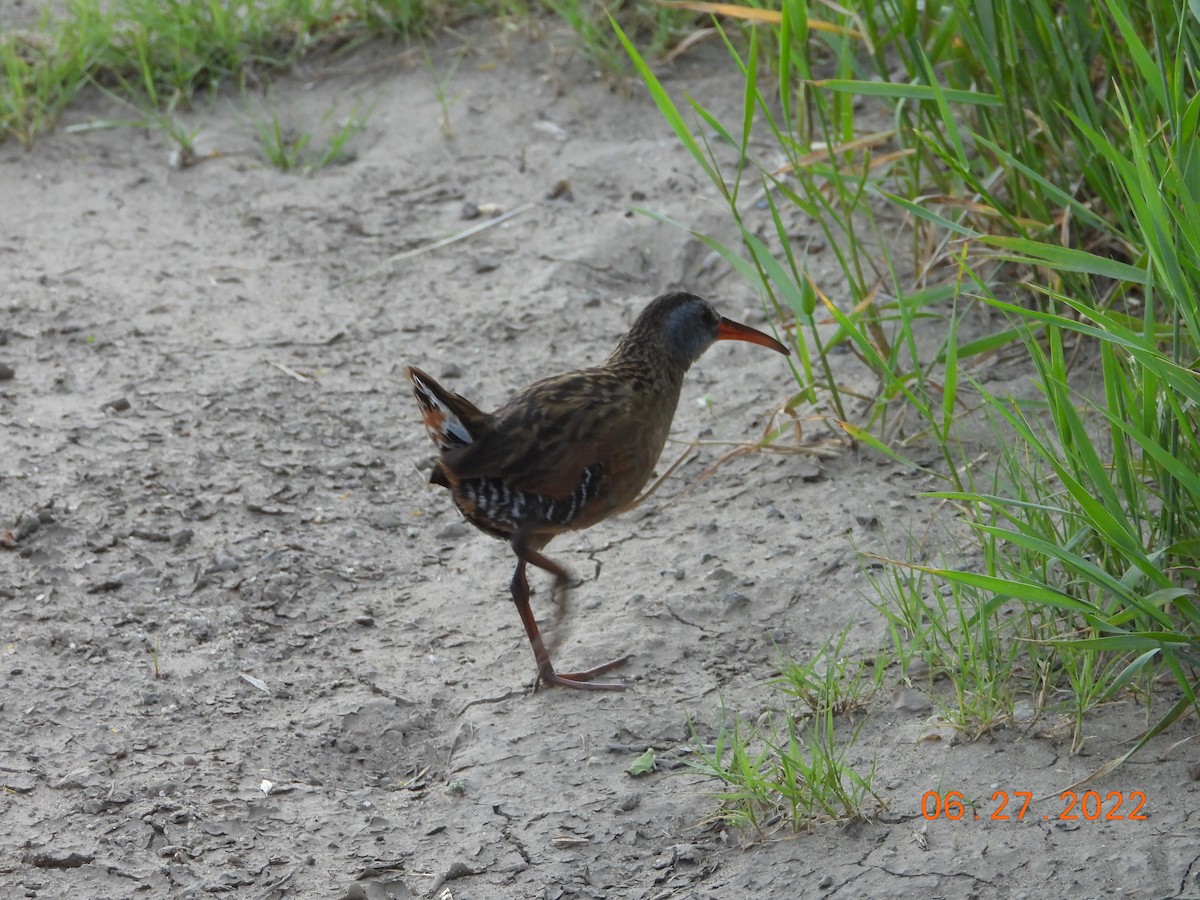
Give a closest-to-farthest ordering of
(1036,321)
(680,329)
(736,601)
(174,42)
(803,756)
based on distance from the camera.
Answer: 1. (803,756)
2. (1036,321)
3. (736,601)
4. (680,329)
5. (174,42)

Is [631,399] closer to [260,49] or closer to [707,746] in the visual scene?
[707,746]

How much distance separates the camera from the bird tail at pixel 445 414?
3521 mm

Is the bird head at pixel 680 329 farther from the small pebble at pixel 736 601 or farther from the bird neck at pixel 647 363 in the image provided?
the small pebble at pixel 736 601

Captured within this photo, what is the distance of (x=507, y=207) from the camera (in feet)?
18.7

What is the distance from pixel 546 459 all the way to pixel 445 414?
28 cm

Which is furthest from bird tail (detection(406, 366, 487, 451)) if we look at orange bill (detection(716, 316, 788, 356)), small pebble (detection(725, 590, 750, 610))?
orange bill (detection(716, 316, 788, 356))

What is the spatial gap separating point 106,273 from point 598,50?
7.38ft

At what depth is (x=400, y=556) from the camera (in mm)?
4172

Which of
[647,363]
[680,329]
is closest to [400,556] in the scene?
[647,363]

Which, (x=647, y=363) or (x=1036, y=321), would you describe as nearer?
(x=1036, y=321)
